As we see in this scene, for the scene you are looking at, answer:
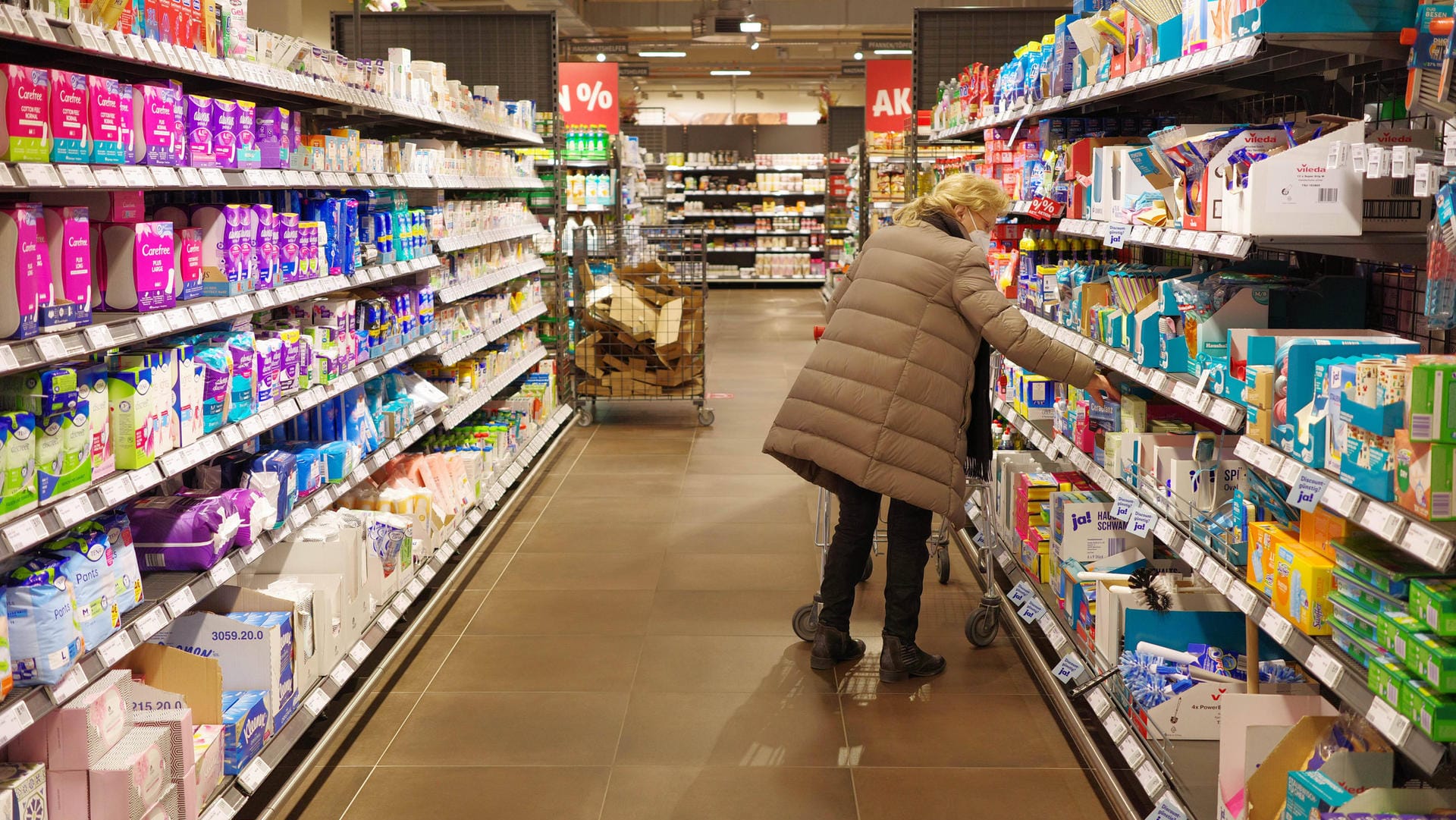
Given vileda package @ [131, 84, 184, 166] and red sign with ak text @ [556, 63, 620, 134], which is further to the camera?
red sign with ak text @ [556, 63, 620, 134]

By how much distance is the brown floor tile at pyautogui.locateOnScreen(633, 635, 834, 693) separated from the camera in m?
4.13

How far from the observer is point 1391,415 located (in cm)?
204

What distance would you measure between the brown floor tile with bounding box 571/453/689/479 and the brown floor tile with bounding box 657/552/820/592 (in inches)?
68.1

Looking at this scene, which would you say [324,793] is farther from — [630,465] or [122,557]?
[630,465]

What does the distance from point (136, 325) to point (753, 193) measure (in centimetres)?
1937

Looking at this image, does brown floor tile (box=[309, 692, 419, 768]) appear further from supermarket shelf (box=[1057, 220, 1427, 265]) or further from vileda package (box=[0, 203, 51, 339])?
supermarket shelf (box=[1057, 220, 1427, 265])

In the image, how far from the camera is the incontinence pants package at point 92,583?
2504mm

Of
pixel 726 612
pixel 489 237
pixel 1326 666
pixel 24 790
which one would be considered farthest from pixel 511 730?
pixel 489 237

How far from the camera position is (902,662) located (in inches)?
164

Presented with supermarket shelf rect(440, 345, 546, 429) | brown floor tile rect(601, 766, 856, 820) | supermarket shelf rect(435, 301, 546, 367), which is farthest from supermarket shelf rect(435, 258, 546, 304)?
brown floor tile rect(601, 766, 856, 820)

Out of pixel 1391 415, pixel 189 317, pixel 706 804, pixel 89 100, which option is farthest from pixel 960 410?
pixel 89 100

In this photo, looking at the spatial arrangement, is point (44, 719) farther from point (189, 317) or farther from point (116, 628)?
point (189, 317)

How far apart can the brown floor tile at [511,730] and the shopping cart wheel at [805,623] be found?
31.0 inches

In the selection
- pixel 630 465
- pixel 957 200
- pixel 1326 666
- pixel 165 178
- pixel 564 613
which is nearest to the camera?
pixel 1326 666
